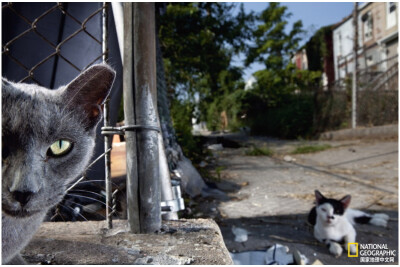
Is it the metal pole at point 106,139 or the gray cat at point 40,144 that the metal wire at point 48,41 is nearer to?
the metal pole at point 106,139

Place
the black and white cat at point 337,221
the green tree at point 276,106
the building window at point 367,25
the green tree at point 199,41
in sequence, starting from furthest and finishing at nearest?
the building window at point 367,25
the green tree at point 276,106
the green tree at point 199,41
the black and white cat at point 337,221

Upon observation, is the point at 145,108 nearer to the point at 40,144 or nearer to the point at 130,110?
the point at 130,110

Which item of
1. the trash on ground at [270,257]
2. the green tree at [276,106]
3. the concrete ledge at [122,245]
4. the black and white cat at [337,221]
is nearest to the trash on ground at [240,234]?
the trash on ground at [270,257]

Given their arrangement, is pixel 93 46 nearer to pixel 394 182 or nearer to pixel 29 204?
pixel 29 204

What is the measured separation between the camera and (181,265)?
849mm

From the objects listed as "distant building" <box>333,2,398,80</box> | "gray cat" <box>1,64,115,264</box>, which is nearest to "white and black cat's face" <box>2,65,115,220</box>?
"gray cat" <box>1,64,115,264</box>

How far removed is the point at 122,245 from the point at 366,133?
8.93 m

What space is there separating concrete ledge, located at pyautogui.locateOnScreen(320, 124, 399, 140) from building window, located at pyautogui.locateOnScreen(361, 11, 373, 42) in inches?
272

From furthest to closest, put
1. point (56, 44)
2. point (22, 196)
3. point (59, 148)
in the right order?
point (56, 44) < point (59, 148) < point (22, 196)

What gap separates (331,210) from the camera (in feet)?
8.03

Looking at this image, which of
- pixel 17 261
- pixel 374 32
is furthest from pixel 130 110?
pixel 374 32

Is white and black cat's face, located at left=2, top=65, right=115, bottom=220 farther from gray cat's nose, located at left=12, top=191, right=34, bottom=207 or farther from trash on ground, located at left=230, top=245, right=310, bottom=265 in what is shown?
trash on ground, located at left=230, top=245, right=310, bottom=265

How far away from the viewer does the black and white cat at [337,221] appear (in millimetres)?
2271

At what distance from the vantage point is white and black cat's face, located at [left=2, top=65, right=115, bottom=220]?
1.93 feet
